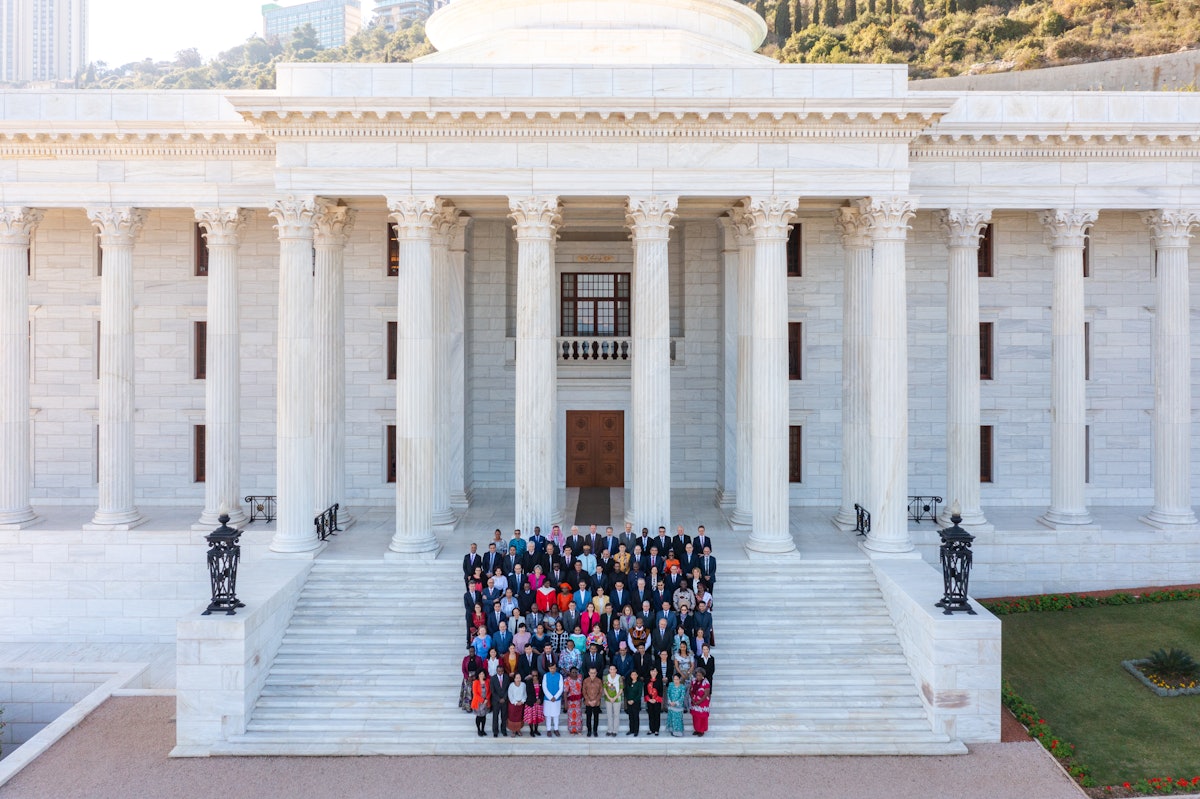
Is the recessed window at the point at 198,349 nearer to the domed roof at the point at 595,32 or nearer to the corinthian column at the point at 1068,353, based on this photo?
the domed roof at the point at 595,32

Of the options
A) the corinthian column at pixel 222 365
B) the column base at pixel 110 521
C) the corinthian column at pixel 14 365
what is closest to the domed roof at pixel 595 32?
the corinthian column at pixel 222 365

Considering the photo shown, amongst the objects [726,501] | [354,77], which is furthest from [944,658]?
[354,77]

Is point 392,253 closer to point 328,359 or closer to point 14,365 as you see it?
point 328,359

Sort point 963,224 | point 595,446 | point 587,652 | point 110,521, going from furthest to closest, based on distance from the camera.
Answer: point 595,446
point 110,521
point 963,224
point 587,652

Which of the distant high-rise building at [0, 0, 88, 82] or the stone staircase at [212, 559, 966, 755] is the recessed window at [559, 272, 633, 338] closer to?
the stone staircase at [212, 559, 966, 755]

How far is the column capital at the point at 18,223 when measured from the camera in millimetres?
24844

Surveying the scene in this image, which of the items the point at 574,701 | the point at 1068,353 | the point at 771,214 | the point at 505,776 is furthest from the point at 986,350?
the point at 505,776

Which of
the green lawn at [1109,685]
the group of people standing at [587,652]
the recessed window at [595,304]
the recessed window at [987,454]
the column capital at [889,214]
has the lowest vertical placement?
the green lawn at [1109,685]

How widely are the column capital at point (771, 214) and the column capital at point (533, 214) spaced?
5482mm

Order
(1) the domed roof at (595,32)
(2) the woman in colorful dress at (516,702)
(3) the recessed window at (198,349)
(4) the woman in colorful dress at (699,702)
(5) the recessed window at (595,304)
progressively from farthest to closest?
(5) the recessed window at (595,304) → (3) the recessed window at (198,349) → (1) the domed roof at (595,32) → (2) the woman in colorful dress at (516,702) → (4) the woman in colorful dress at (699,702)

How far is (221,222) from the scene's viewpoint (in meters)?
24.8

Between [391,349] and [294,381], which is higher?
[391,349]

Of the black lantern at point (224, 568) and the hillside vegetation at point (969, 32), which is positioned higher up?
the hillside vegetation at point (969, 32)

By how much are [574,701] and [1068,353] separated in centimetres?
1897
